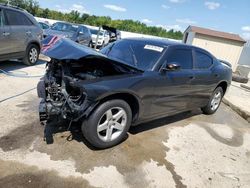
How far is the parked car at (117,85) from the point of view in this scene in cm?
364

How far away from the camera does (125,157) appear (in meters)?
3.85

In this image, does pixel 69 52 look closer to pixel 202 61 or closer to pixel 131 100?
pixel 131 100

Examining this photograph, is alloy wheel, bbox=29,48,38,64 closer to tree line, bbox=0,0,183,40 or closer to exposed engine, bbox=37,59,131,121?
exposed engine, bbox=37,59,131,121

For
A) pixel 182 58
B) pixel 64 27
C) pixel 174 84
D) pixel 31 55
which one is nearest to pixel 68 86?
pixel 174 84

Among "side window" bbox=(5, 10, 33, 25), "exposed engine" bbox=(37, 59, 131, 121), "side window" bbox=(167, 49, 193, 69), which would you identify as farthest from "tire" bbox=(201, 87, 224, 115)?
"side window" bbox=(5, 10, 33, 25)

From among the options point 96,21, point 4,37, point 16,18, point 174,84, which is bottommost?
point 96,21

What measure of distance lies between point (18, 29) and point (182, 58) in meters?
5.40

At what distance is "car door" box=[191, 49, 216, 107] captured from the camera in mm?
5375

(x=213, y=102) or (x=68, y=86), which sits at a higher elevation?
(x=68, y=86)

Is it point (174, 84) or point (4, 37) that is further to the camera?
point (4, 37)

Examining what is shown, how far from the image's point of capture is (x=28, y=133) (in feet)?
13.6

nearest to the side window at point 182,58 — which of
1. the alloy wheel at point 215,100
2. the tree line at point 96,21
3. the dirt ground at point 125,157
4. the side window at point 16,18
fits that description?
the dirt ground at point 125,157

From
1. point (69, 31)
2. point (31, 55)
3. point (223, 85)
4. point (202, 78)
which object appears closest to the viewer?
point (202, 78)

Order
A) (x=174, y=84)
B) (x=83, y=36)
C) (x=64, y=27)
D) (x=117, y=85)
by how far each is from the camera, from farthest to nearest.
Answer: (x=83, y=36)
(x=64, y=27)
(x=174, y=84)
(x=117, y=85)
